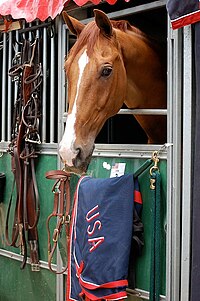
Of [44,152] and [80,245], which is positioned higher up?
[44,152]

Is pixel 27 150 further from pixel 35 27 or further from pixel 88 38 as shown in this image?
pixel 88 38

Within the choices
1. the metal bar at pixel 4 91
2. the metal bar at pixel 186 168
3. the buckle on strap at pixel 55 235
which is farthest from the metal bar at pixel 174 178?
the metal bar at pixel 4 91

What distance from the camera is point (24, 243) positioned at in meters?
3.20

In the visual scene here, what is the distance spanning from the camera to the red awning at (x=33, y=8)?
2.61 meters

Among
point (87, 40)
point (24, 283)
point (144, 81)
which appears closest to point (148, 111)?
point (144, 81)

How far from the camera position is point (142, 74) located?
100.0 inches

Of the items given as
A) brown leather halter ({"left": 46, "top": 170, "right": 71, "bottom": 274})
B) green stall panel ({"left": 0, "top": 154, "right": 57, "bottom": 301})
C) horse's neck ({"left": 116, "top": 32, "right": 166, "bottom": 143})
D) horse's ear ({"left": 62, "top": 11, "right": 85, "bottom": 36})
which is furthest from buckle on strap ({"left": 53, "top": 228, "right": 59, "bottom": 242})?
horse's ear ({"left": 62, "top": 11, "right": 85, "bottom": 36})

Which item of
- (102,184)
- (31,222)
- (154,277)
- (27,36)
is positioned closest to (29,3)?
(27,36)

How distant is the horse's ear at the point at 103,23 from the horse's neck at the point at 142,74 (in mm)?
119

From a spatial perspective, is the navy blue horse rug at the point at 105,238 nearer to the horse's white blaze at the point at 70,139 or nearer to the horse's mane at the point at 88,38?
the horse's white blaze at the point at 70,139

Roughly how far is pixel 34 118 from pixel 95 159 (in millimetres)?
598

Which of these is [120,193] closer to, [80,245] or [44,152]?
[80,245]

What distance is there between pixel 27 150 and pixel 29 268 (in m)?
0.75

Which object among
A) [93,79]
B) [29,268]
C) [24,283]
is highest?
[93,79]
